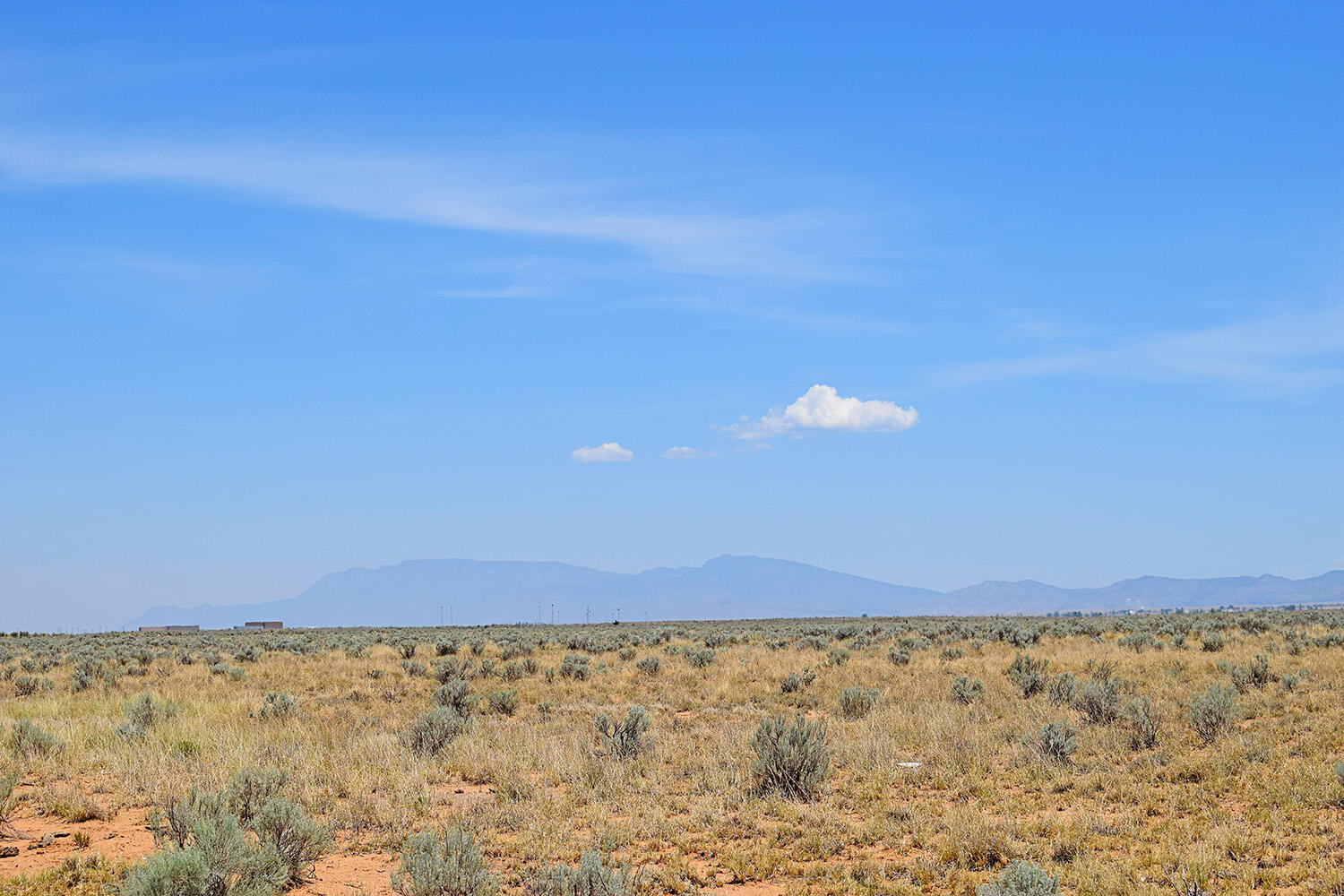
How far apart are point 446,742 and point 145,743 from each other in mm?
4656

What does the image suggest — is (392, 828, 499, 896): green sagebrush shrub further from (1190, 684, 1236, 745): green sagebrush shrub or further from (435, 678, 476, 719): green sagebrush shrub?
Result: (435, 678, 476, 719): green sagebrush shrub

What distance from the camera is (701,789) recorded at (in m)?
11.5

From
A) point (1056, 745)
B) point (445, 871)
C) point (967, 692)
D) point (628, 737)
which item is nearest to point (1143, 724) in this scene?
point (1056, 745)

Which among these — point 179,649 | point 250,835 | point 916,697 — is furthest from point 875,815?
point 179,649

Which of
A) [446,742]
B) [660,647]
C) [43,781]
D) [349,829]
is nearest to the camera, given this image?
[349,829]

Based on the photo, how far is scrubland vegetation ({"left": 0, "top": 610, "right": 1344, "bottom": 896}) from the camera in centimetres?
828

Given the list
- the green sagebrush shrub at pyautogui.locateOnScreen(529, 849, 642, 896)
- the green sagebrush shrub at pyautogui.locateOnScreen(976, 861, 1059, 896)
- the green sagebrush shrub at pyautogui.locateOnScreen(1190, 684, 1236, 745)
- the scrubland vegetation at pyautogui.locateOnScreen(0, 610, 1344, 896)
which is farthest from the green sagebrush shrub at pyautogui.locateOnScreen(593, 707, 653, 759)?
the green sagebrush shrub at pyautogui.locateOnScreen(1190, 684, 1236, 745)

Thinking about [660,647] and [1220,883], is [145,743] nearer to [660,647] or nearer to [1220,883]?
[1220,883]

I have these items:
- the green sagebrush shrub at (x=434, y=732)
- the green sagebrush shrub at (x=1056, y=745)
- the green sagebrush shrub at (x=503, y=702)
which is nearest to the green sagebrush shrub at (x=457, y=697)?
the green sagebrush shrub at (x=503, y=702)

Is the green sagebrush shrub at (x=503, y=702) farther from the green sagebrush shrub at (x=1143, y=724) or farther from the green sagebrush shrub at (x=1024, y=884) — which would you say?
the green sagebrush shrub at (x=1024, y=884)

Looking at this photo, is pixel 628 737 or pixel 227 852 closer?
pixel 227 852

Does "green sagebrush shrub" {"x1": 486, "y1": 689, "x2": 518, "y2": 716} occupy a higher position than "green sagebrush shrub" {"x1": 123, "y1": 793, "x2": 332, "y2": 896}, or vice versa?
"green sagebrush shrub" {"x1": 123, "y1": 793, "x2": 332, "y2": 896}

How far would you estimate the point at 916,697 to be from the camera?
740 inches

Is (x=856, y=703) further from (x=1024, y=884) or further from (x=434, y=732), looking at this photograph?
(x=1024, y=884)
